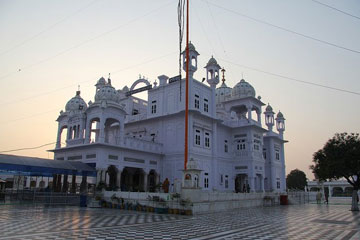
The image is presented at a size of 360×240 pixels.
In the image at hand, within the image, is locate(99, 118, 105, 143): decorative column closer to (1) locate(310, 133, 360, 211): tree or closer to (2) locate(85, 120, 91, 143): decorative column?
(2) locate(85, 120, 91, 143): decorative column

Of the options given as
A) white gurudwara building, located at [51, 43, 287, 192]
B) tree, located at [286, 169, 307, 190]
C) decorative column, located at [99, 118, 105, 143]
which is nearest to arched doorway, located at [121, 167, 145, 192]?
white gurudwara building, located at [51, 43, 287, 192]

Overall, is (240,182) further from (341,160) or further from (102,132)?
(102,132)

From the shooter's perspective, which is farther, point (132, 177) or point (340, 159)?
point (132, 177)

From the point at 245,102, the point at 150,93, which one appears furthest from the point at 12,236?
the point at 245,102

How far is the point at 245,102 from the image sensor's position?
36.2m

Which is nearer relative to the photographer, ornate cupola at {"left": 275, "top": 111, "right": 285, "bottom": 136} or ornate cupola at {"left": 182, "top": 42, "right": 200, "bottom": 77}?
ornate cupola at {"left": 182, "top": 42, "right": 200, "bottom": 77}

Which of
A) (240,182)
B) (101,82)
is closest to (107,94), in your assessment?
(101,82)

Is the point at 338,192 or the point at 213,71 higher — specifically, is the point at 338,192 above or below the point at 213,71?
below

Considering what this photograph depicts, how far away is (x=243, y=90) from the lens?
3684 cm

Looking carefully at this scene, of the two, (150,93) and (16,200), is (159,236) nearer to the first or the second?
(16,200)

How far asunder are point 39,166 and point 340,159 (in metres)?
23.1

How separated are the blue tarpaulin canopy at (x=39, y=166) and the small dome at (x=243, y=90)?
2020cm

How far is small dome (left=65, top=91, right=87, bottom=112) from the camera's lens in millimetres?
31406

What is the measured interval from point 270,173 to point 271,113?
8.34 m
